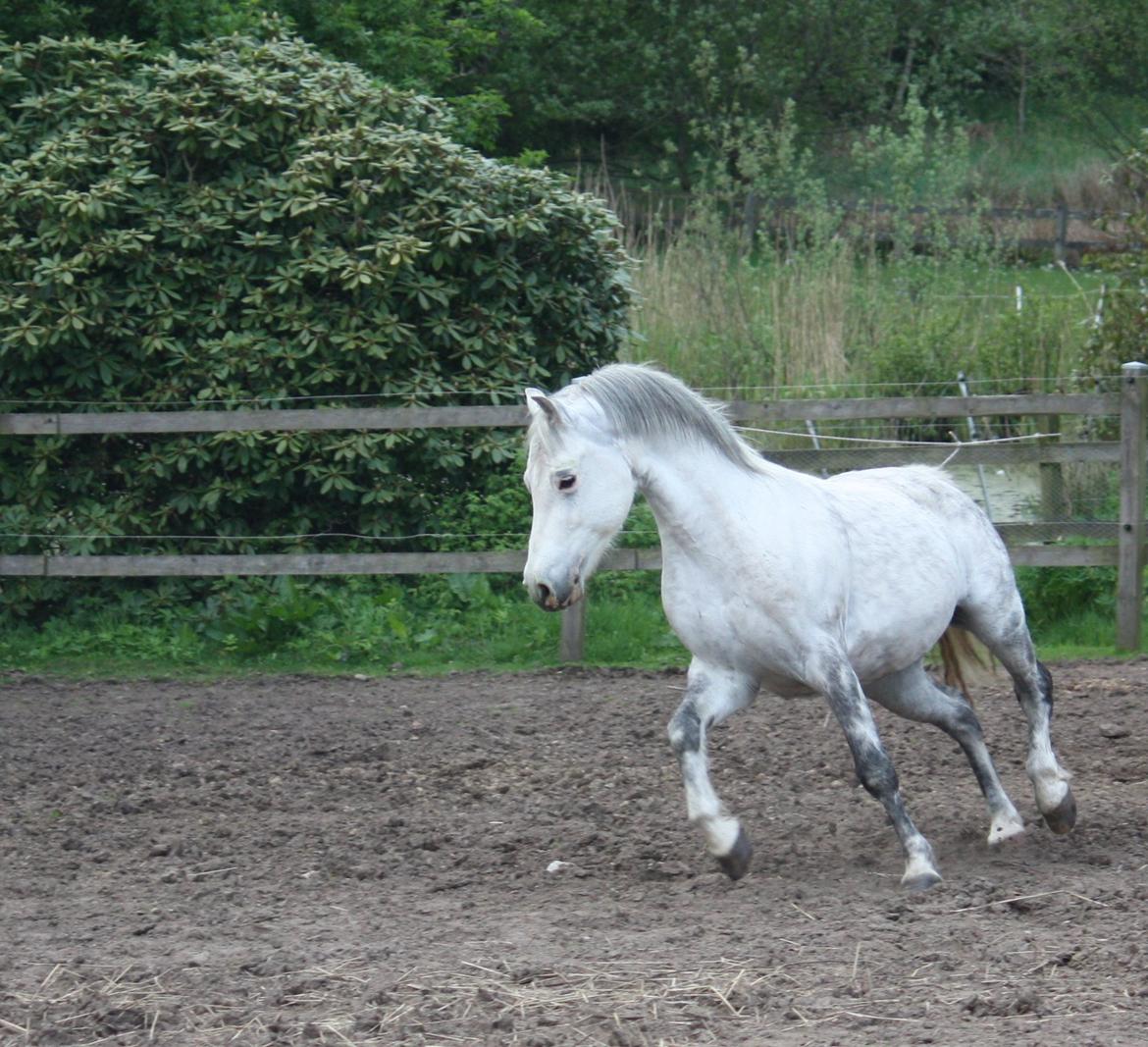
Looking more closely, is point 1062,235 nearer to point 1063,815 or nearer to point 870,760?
point 1063,815

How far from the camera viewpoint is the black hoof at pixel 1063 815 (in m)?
5.26

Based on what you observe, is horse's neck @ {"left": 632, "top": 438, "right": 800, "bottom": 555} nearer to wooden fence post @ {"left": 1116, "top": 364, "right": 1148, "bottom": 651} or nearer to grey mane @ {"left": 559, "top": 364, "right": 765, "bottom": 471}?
grey mane @ {"left": 559, "top": 364, "right": 765, "bottom": 471}

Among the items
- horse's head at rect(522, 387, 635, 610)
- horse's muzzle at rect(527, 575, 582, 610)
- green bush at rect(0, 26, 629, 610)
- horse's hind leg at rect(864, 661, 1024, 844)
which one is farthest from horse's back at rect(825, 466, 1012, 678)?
green bush at rect(0, 26, 629, 610)

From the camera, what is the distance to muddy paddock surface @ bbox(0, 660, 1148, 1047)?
3.65 m

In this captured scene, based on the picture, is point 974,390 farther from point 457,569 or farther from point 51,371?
point 51,371

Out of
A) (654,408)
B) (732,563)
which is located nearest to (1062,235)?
(654,408)

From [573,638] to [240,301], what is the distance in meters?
3.01

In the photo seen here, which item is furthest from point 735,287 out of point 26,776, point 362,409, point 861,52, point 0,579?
point 861,52

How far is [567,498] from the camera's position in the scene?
452 centimetres

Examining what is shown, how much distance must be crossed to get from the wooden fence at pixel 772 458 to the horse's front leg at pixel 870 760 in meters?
3.64

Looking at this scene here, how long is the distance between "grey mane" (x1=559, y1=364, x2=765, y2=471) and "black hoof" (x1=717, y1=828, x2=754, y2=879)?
1222 mm

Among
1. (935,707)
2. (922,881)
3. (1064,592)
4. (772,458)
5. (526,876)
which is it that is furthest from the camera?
(1064,592)

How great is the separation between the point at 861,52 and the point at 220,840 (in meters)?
27.8

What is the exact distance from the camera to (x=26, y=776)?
6461 mm
